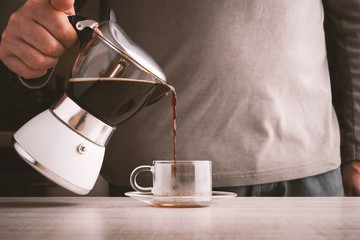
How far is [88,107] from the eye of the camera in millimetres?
801

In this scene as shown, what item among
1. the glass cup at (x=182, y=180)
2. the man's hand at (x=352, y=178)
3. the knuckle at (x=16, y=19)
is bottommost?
the man's hand at (x=352, y=178)

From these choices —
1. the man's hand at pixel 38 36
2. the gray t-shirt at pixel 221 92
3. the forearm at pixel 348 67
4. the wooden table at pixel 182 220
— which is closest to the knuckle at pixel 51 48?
the man's hand at pixel 38 36

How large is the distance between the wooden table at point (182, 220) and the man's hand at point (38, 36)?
0.27 metres

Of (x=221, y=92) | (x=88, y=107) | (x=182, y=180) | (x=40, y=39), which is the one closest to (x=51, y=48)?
(x=40, y=39)

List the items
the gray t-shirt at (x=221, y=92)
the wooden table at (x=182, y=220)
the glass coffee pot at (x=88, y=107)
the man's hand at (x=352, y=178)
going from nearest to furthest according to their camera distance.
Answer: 1. the wooden table at (x=182, y=220)
2. the glass coffee pot at (x=88, y=107)
3. the gray t-shirt at (x=221, y=92)
4. the man's hand at (x=352, y=178)

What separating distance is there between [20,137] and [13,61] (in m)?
0.20

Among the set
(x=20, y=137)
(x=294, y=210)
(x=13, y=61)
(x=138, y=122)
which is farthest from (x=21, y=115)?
(x=294, y=210)

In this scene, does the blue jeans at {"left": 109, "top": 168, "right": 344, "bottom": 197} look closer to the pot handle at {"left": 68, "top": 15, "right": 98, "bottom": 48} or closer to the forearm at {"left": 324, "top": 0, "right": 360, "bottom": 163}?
the forearm at {"left": 324, "top": 0, "right": 360, "bottom": 163}

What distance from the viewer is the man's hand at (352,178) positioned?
1.37 m

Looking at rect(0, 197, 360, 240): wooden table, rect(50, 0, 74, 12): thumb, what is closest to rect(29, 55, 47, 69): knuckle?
rect(50, 0, 74, 12): thumb

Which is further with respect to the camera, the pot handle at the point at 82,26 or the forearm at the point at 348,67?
the forearm at the point at 348,67

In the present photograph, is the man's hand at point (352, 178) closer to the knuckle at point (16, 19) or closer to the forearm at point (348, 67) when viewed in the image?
the forearm at point (348, 67)

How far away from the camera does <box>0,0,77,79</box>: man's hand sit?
2.62 ft

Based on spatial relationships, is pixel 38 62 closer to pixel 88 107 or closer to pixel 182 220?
pixel 88 107
